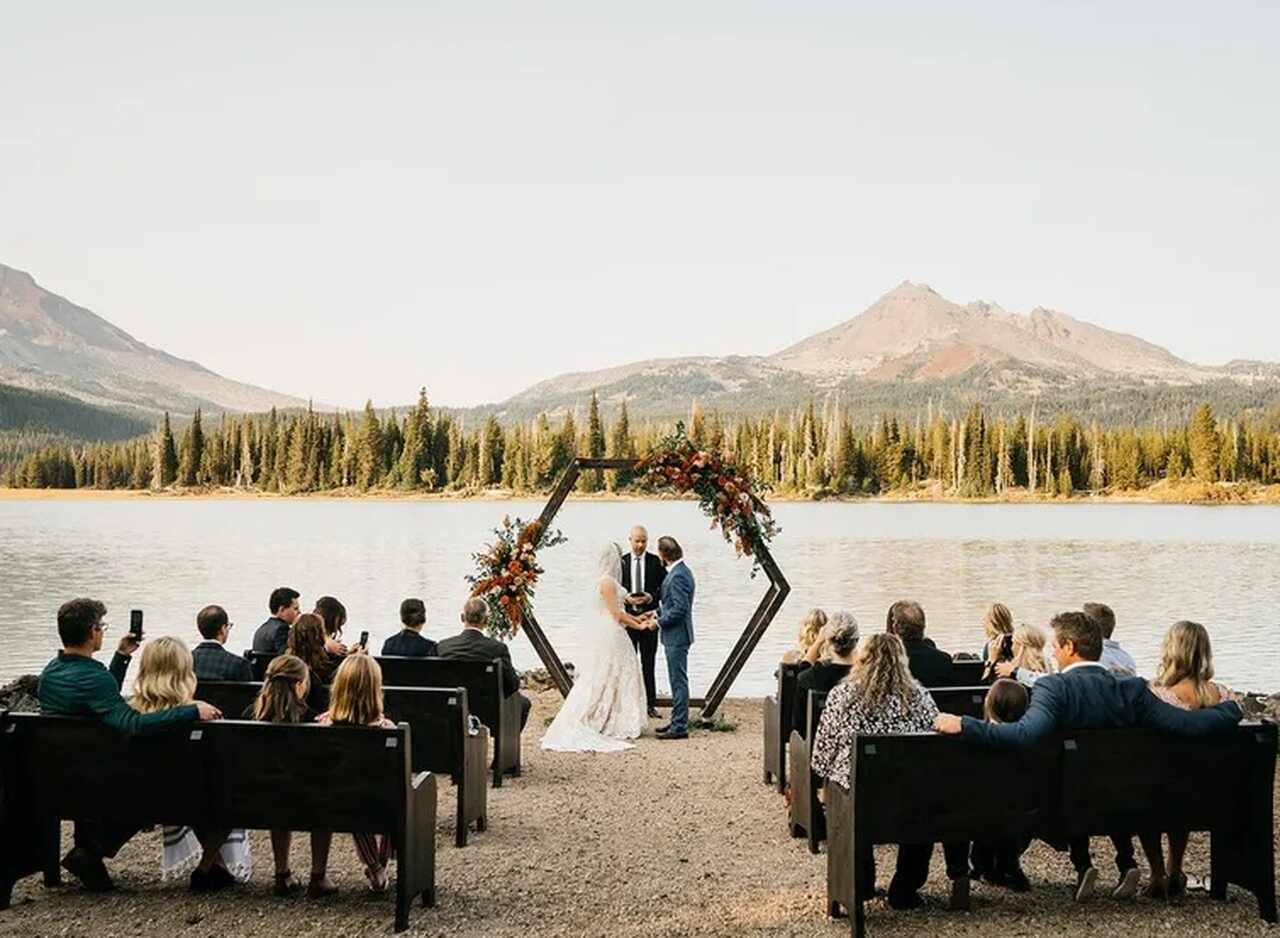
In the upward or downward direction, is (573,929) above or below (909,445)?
below

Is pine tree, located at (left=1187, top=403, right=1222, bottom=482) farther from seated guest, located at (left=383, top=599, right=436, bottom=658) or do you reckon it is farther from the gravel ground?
the gravel ground

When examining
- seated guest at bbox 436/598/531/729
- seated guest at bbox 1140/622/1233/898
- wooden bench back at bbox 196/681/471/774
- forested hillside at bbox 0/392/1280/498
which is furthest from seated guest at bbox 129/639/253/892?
forested hillside at bbox 0/392/1280/498

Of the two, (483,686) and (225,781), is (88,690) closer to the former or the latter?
(225,781)

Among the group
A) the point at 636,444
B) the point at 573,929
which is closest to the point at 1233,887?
the point at 573,929

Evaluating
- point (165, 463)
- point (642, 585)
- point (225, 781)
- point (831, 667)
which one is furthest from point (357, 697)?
point (165, 463)

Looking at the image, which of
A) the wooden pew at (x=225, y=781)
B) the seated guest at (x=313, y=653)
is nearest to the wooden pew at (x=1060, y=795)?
the wooden pew at (x=225, y=781)

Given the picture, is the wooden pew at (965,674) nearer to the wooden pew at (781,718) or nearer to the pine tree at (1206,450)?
the wooden pew at (781,718)

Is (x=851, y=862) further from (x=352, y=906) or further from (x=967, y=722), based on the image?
(x=352, y=906)

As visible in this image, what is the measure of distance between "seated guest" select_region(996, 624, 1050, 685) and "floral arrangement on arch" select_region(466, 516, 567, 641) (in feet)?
19.3

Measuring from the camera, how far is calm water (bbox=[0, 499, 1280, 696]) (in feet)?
91.4

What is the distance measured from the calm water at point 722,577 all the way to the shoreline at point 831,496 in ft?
214

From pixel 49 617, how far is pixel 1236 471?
148186 mm

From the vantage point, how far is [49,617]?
99.4ft

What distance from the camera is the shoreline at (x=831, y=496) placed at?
153m
